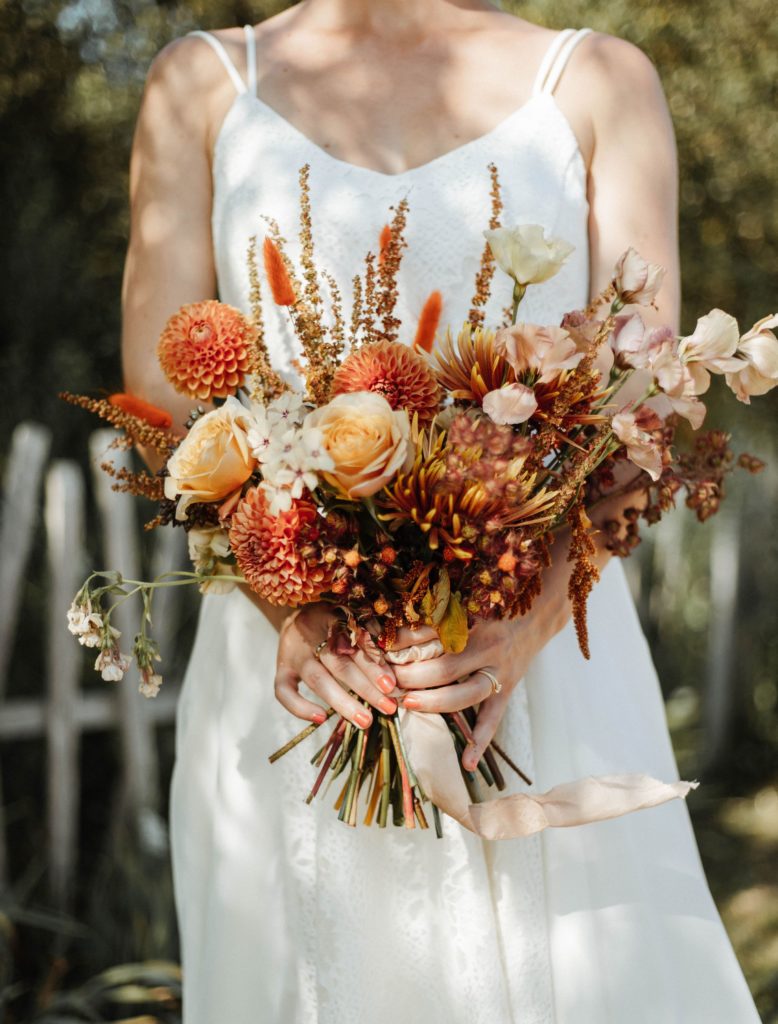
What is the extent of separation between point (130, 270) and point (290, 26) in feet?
1.86

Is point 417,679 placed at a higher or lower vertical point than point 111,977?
higher

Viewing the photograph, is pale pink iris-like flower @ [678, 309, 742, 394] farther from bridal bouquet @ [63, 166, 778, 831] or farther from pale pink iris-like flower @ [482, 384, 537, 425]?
pale pink iris-like flower @ [482, 384, 537, 425]

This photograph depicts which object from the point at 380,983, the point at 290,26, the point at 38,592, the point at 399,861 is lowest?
the point at 380,983

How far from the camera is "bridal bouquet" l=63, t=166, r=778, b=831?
4.33ft

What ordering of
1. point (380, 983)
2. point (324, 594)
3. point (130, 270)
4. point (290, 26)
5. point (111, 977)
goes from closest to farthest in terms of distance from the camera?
point (324, 594) < point (380, 983) < point (130, 270) < point (290, 26) < point (111, 977)

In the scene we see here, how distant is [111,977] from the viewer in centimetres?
321

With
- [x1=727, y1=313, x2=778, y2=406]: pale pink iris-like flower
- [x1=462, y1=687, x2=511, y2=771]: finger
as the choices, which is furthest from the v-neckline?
[x1=462, y1=687, x2=511, y2=771]: finger

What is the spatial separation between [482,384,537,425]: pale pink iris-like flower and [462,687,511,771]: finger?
19.7 inches

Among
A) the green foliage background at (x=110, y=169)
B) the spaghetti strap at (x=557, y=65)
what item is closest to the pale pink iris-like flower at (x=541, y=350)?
the spaghetti strap at (x=557, y=65)

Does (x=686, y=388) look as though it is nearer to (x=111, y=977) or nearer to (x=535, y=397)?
(x=535, y=397)

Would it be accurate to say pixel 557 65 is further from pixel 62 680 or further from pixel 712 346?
pixel 62 680

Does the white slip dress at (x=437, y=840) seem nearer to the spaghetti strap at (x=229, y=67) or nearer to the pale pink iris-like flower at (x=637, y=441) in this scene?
the spaghetti strap at (x=229, y=67)

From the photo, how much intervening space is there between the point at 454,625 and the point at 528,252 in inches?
19.0

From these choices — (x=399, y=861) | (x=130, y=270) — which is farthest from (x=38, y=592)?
(x=399, y=861)
